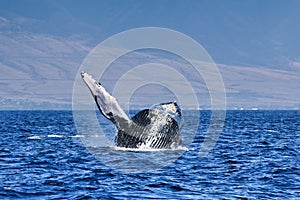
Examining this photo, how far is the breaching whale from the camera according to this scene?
2956cm

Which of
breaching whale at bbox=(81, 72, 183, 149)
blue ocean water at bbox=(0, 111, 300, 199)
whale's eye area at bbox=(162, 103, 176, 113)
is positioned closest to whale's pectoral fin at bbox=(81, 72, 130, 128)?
breaching whale at bbox=(81, 72, 183, 149)

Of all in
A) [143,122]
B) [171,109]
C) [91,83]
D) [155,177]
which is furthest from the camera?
[171,109]

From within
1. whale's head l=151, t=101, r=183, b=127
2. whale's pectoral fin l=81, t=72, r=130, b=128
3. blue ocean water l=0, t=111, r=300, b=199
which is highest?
whale's head l=151, t=101, r=183, b=127

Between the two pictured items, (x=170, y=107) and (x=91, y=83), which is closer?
(x=91, y=83)

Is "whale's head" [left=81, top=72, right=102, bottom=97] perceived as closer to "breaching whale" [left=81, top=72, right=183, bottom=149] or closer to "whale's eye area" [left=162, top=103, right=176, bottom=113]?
"breaching whale" [left=81, top=72, right=183, bottom=149]

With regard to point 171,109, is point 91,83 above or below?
below

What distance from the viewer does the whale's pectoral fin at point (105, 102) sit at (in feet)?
94.7

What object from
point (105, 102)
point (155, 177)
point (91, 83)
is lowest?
point (155, 177)

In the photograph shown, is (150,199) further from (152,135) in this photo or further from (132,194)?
(152,135)

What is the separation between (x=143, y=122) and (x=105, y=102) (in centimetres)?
225

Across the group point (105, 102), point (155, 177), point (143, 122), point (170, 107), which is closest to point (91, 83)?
point (105, 102)

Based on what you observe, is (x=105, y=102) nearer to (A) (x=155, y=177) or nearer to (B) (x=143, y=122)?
(B) (x=143, y=122)

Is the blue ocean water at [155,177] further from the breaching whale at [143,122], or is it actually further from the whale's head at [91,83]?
the whale's head at [91,83]

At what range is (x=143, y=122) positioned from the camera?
101 ft
